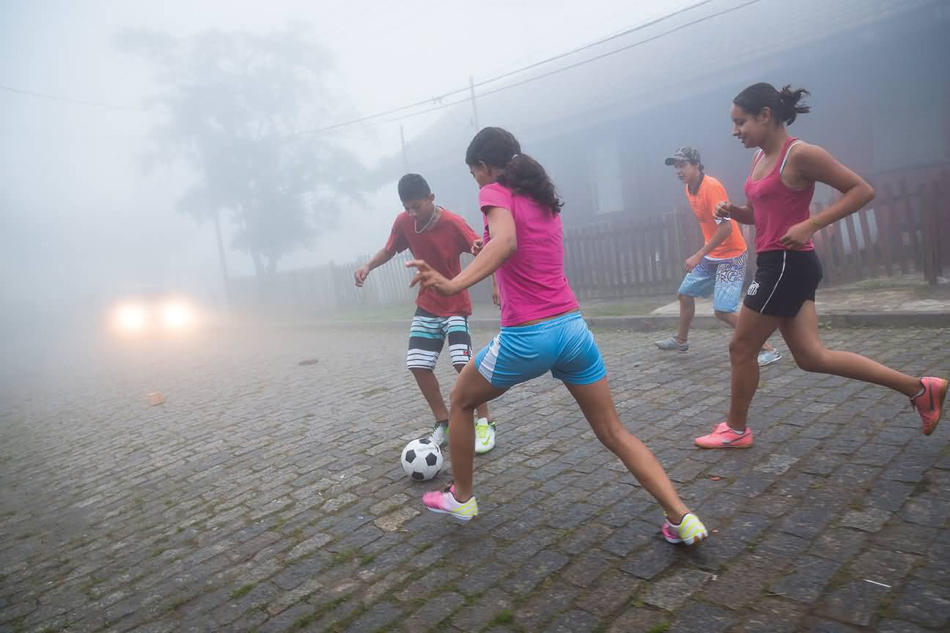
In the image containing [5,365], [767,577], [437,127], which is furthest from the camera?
[437,127]

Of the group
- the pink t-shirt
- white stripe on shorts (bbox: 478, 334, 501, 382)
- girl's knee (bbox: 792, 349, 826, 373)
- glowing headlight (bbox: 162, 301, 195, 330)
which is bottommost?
girl's knee (bbox: 792, 349, 826, 373)

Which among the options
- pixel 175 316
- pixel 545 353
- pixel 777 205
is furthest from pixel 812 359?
pixel 175 316

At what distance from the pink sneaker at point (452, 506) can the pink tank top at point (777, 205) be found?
2.05 meters

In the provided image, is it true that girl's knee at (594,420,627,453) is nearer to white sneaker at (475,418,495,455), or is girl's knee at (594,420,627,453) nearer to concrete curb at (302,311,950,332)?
white sneaker at (475,418,495,455)

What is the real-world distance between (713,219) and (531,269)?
3.64 m

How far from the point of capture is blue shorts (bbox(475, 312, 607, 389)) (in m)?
2.60

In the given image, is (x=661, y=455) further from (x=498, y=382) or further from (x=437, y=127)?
(x=437, y=127)

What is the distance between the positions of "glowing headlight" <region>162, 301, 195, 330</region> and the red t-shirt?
1959 centimetres

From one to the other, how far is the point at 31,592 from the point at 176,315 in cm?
2049

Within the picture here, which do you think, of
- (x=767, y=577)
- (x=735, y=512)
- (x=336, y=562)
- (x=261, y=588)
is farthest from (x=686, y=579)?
(x=261, y=588)

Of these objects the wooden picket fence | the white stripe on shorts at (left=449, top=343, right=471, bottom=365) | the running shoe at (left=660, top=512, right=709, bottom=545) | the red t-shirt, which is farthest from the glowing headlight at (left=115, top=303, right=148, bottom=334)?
the running shoe at (left=660, top=512, right=709, bottom=545)

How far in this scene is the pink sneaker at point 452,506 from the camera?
9.81ft

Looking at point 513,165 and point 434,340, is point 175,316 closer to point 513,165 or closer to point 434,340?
point 434,340

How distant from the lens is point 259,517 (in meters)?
3.53
